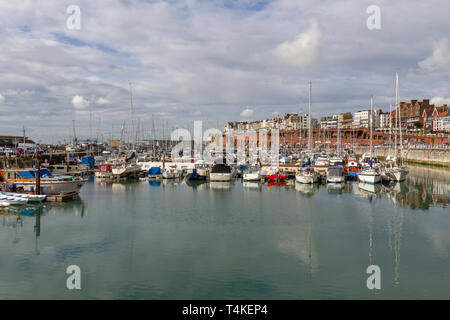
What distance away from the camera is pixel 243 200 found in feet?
101

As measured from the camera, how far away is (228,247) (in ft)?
56.3

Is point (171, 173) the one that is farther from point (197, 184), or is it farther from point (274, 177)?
point (274, 177)

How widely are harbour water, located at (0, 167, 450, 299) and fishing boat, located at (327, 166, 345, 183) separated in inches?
337

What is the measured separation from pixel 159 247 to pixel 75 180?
17.6m

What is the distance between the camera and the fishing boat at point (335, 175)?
40156 millimetres

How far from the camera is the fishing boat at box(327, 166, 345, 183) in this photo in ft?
132

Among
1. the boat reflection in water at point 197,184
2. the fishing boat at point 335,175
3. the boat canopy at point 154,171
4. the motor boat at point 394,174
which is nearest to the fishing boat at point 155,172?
the boat canopy at point 154,171

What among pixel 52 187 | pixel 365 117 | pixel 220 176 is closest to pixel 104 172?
pixel 220 176

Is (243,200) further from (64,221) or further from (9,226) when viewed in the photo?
(9,226)

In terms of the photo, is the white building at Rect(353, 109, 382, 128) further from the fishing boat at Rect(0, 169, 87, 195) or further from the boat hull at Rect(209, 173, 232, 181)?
the fishing boat at Rect(0, 169, 87, 195)

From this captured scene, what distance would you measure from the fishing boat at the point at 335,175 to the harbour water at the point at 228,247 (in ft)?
28.1

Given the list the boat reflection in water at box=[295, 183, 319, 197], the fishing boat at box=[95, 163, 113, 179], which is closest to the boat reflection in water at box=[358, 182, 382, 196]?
the boat reflection in water at box=[295, 183, 319, 197]

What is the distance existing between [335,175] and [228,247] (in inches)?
1056
